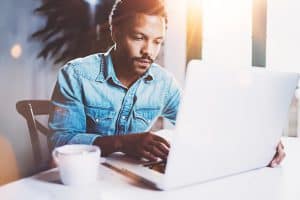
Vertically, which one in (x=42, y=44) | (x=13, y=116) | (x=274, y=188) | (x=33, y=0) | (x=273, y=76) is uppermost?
(x=33, y=0)

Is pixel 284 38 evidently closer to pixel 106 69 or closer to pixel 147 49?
pixel 147 49

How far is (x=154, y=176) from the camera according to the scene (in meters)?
1.07

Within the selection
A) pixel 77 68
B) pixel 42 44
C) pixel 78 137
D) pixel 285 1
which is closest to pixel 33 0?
pixel 42 44

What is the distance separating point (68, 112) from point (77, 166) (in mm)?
583

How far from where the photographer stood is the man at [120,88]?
1.54 m

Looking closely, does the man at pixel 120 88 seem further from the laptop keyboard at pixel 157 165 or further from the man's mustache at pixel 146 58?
the laptop keyboard at pixel 157 165

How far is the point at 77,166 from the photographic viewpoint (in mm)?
997

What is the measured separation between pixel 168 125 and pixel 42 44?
69cm

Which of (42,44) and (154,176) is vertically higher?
(42,44)

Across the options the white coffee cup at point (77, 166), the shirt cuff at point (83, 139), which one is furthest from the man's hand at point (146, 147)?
the white coffee cup at point (77, 166)

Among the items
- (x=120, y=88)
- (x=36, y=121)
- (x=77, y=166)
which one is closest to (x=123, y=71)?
(x=120, y=88)

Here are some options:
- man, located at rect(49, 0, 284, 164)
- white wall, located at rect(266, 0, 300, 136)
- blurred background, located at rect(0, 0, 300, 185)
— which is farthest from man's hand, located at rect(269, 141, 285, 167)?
white wall, located at rect(266, 0, 300, 136)

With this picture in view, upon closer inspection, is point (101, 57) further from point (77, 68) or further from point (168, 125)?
point (168, 125)

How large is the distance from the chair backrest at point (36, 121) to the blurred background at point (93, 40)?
0.07 feet
